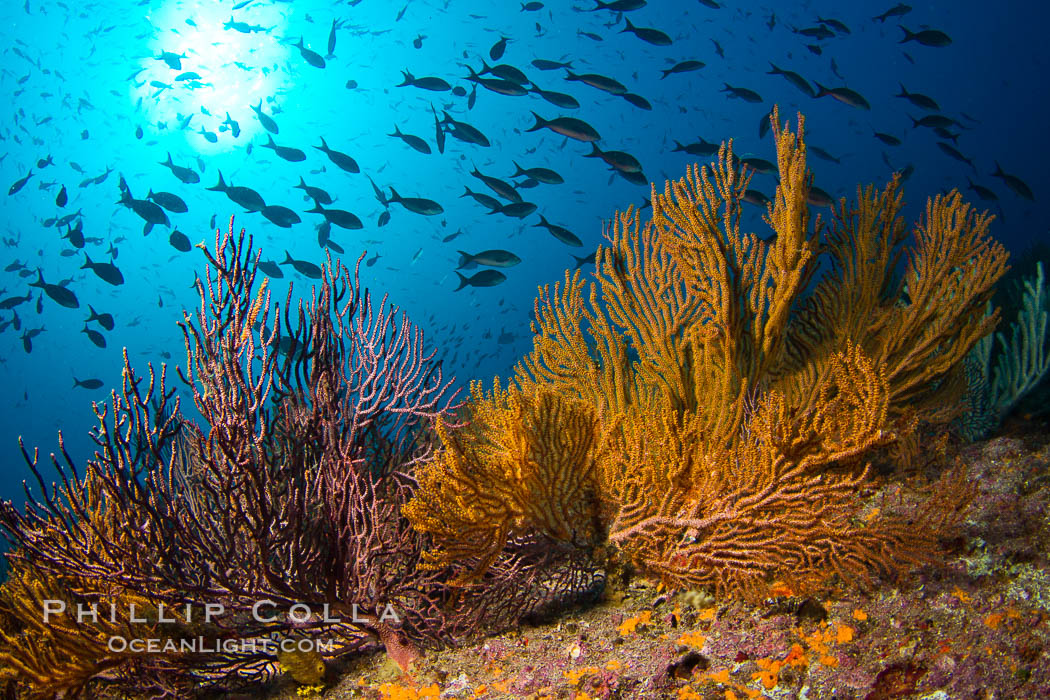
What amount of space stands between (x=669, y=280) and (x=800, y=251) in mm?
793

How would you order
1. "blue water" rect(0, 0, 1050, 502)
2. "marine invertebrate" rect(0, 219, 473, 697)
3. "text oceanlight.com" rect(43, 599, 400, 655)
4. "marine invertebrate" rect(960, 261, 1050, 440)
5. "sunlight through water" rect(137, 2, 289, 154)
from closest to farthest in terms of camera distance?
"marine invertebrate" rect(0, 219, 473, 697) → "text oceanlight.com" rect(43, 599, 400, 655) → "marine invertebrate" rect(960, 261, 1050, 440) → "sunlight through water" rect(137, 2, 289, 154) → "blue water" rect(0, 0, 1050, 502)

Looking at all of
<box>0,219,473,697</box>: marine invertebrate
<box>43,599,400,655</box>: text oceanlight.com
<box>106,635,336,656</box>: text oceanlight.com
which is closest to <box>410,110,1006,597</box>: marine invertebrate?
<box>0,219,473,697</box>: marine invertebrate

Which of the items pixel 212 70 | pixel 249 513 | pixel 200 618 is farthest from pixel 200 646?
pixel 212 70

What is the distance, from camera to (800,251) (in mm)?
2717

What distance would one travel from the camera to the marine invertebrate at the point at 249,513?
83.5 inches

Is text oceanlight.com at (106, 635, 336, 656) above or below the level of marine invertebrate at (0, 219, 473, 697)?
below

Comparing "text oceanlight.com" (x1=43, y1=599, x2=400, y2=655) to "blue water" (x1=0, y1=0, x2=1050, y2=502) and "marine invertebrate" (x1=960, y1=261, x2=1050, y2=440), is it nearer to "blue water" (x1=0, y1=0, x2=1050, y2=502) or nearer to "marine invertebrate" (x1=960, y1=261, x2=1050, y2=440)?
"marine invertebrate" (x1=960, y1=261, x2=1050, y2=440)

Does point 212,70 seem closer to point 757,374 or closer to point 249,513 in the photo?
point 249,513

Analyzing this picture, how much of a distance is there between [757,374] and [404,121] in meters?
50.5

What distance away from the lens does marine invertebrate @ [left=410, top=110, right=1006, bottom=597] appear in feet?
7.16

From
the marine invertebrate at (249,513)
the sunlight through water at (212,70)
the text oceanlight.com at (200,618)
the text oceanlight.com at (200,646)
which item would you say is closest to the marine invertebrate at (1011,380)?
the marine invertebrate at (249,513)

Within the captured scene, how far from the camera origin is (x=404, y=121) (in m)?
47.0

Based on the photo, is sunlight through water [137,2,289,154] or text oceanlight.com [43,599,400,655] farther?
sunlight through water [137,2,289,154]

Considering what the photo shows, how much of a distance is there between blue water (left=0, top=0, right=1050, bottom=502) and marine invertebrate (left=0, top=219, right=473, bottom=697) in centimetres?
3094
